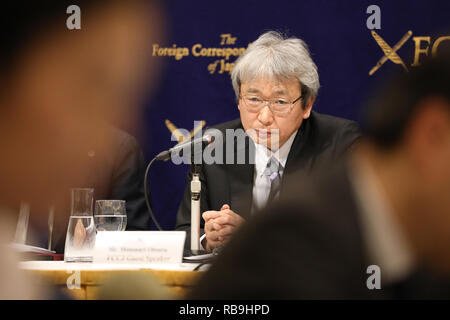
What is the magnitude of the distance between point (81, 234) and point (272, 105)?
3.66ft

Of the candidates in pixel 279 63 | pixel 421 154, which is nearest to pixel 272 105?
pixel 279 63

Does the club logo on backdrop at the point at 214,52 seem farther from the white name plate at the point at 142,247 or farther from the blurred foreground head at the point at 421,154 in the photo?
the blurred foreground head at the point at 421,154

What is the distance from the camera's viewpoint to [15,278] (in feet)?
1.48

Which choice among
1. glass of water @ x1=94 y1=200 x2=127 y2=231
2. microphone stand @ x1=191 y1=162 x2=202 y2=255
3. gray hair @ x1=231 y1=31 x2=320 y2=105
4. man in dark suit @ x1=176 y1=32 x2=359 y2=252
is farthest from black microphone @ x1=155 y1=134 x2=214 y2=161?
gray hair @ x1=231 y1=31 x2=320 y2=105

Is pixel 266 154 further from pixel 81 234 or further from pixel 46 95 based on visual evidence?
pixel 46 95

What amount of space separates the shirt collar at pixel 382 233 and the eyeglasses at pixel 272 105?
2.05m

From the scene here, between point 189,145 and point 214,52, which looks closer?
point 189,145

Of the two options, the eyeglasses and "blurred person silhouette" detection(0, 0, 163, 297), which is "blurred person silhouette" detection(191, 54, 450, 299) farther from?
the eyeglasses

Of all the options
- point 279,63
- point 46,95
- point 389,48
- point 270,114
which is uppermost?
point 389,48

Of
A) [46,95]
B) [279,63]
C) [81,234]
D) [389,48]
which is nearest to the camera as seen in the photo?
[46,95]

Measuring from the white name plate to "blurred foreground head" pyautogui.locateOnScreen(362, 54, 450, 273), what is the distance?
1240mm

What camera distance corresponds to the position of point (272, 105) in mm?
2648

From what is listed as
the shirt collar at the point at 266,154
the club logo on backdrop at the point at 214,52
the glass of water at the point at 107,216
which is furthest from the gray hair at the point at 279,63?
the glass of water at the point at 107,216

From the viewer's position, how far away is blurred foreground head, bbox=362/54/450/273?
1.90ft
